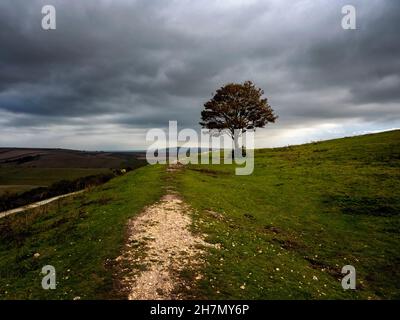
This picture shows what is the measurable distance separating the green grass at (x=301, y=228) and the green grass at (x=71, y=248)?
4.38 meters

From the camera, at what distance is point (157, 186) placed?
112 feet

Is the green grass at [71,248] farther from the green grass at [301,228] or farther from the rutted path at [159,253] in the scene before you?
the green grass at [301,228]

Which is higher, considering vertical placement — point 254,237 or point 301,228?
point 254,237

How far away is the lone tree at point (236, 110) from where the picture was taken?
224 ft

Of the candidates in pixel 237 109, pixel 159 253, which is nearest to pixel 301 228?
pixel 159 253

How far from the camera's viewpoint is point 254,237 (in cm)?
2167

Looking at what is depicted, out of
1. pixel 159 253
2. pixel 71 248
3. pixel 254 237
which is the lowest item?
pixel 254 237

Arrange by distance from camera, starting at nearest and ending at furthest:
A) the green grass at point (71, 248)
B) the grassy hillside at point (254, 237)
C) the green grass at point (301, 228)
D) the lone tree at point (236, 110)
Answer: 1. the green grass at point (71, 248)
2. the grassy hillside at point (254, 237)
3. the green grass at point (301, 228)
4. the lone tree at point (236, 110)

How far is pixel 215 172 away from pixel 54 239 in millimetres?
32513

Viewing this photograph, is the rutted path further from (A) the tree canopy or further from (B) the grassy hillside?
(A) the tree canopy

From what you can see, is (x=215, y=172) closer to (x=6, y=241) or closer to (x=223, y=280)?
(x=6, y=241)

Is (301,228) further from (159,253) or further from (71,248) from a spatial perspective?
(71,248)

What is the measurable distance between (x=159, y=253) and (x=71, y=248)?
563cm

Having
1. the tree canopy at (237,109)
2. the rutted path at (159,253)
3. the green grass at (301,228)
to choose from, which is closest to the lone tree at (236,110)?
the tree canopy at (237,109)
